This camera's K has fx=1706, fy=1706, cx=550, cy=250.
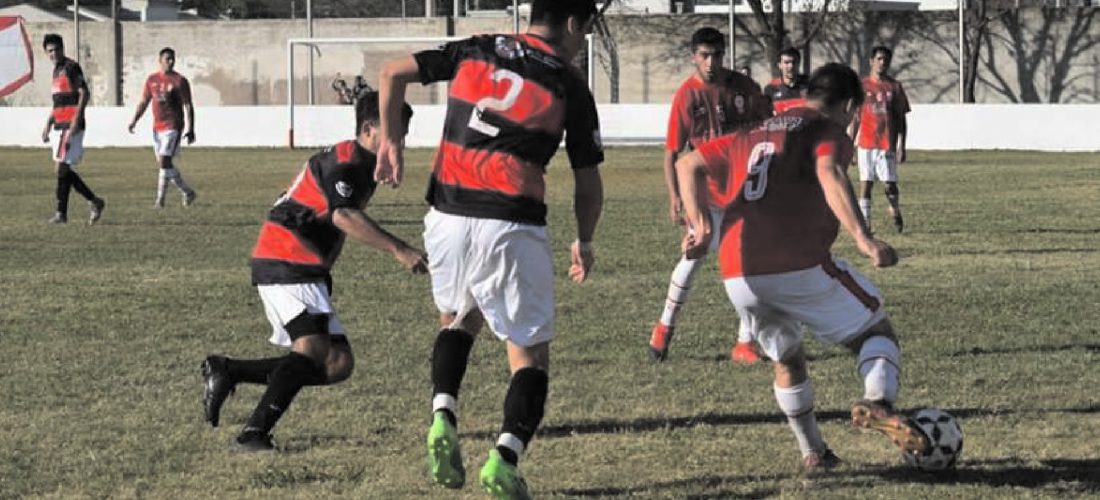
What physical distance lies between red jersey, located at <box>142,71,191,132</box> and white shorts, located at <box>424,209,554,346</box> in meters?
17.1

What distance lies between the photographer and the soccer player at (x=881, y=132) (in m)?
19.0

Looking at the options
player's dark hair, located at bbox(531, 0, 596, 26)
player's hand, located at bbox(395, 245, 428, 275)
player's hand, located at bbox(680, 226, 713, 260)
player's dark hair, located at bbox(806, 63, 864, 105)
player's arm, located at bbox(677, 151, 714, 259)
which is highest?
player's dark hair, located at bbox(531, 0, 596, 26)

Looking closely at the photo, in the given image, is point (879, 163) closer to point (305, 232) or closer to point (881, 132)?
point (881, 132)

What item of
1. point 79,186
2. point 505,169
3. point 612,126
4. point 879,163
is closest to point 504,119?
point 505,169

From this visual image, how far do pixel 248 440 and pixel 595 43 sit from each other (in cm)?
4055

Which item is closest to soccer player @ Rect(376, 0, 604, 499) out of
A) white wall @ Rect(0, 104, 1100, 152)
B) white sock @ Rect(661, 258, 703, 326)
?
white sock @ Rect(661, 258, 703, 326)

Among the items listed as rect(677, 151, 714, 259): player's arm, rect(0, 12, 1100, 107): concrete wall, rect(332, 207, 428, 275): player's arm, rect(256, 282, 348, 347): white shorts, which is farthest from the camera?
rect(0, 12, 1100, 107): concrete wall

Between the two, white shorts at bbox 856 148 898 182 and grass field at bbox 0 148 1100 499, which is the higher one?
white shorts at bbox 856 148 898 182

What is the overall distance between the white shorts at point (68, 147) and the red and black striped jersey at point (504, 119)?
14.7 meters

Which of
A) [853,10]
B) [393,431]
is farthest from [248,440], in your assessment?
[853,10]

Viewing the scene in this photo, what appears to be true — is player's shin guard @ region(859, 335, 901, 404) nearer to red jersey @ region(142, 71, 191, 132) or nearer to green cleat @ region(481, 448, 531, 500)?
green cleat @ region(481, 448, 531, 500)

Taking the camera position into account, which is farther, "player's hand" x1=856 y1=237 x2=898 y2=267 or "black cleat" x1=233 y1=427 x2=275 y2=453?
"black cleat" x1=233 y1=427 x2=275 y2=453

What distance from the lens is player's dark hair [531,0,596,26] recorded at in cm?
605

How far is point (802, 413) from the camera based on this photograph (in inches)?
268
